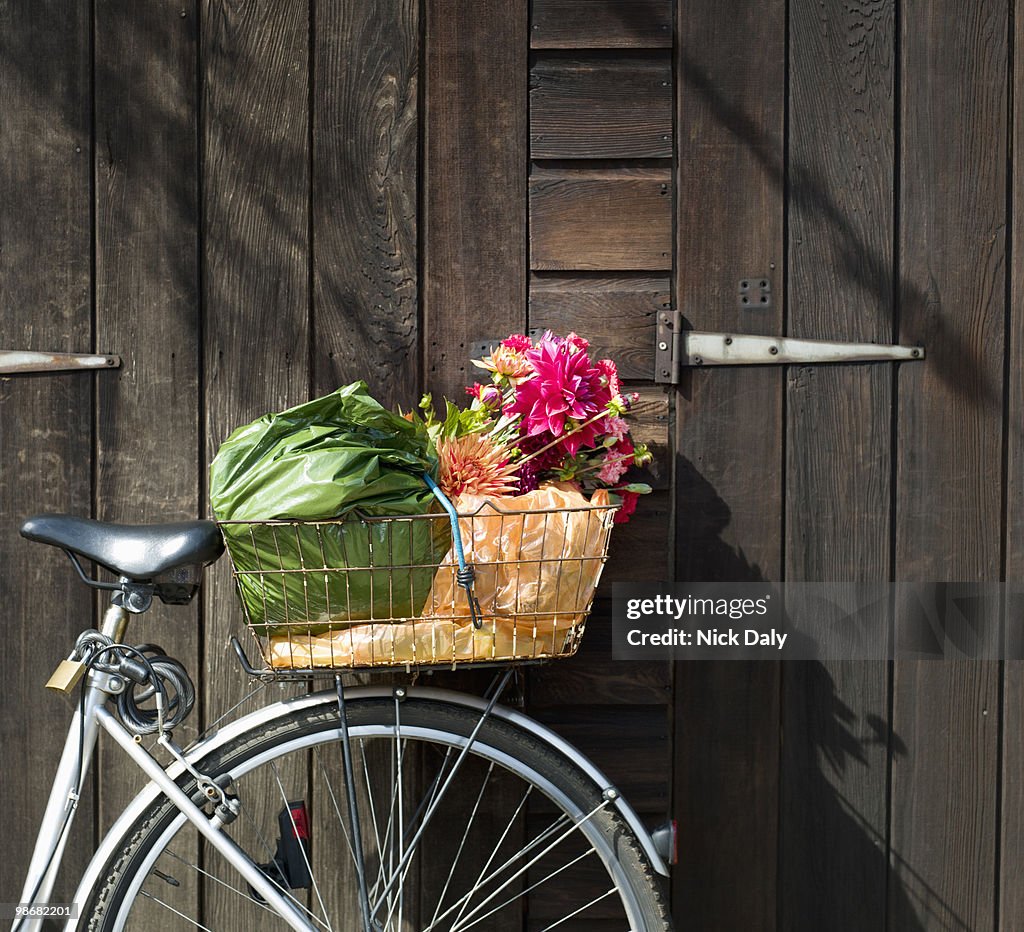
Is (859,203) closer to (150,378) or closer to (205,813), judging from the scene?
(150,378)

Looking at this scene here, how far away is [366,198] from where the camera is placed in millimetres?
1938

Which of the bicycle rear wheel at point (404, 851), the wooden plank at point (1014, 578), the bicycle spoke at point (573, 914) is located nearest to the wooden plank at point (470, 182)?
the bicycle rear wheel at point (404, 851)

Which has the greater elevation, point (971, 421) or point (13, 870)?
point (971, 421)

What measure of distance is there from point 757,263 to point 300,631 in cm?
117

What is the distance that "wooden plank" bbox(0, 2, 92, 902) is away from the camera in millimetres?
1928

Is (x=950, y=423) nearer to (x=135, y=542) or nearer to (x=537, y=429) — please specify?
(x=537, y=429)

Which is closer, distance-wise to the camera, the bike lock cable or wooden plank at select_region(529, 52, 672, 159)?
the bike lock cable

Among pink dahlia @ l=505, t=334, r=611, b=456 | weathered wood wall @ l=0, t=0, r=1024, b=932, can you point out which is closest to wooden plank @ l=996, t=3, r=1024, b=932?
weathered wood wall @ l=0, t=0, r=1024, b=932

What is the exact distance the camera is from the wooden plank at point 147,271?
1927mm

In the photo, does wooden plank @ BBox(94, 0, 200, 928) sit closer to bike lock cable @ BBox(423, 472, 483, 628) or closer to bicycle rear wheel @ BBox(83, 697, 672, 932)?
bicycle rear wheel @ BBox(83, 697, 672, 932)

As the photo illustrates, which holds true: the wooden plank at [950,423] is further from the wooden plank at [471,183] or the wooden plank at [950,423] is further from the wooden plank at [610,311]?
the wooden plank at [471,183]

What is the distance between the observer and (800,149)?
76.9 inches

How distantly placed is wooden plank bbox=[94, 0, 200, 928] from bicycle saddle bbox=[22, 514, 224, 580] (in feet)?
1.19

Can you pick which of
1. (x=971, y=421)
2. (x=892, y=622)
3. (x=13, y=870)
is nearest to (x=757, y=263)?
(x=971, y=421)
